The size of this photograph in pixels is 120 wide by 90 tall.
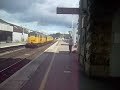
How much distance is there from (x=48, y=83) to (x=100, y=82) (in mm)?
2676

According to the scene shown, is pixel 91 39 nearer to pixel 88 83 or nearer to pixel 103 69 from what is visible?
pixel 103 69

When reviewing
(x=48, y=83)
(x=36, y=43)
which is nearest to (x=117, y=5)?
(x=48, y=83)

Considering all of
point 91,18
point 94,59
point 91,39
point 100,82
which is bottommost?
point 100,82

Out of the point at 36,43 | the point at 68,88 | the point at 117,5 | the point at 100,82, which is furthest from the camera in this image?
the point at 36,43

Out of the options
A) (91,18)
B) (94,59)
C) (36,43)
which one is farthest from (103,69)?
(36,43)

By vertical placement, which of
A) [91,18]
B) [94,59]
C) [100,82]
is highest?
[91,18]

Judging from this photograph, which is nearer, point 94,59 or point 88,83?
point 88,83

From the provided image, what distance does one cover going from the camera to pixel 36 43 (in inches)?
2372

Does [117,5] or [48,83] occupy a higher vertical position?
[117,5]

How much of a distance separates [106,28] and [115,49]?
4.09 feet

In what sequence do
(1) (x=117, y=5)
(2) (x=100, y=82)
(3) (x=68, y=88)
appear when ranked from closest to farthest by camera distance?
(3) (x=68, y=88), (2) (x=100, y=82), (1) (x=117, y=5)

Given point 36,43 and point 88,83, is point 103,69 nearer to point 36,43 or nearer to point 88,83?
point 88,83

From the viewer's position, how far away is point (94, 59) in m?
16.6

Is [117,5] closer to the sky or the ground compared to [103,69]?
closer to the sky
